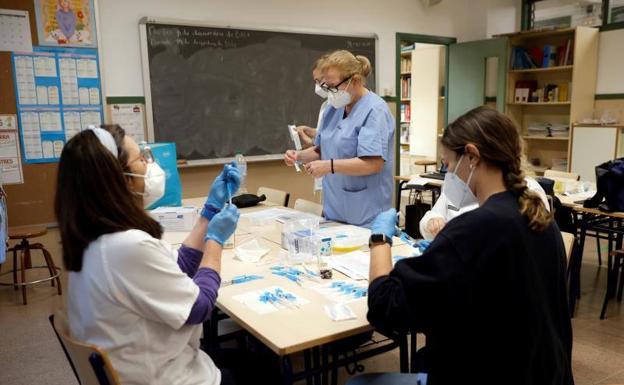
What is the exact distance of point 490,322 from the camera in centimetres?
112

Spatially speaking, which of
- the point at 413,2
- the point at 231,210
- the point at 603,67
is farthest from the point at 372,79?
the point at 231,210

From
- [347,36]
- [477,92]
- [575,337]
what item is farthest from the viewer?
[477,92]

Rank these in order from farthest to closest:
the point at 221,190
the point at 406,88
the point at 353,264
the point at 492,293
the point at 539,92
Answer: the point at 406,88, the point at 539,92, the point at 353,264, the point at 221,190, the point at 492,293

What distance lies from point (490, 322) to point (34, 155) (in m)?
3.86

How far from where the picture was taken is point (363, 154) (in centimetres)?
249

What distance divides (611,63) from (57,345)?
5919 millimetres

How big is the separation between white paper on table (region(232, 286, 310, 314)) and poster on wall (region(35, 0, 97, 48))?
3.18 metres

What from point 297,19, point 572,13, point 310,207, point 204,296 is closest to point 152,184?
point 204,296

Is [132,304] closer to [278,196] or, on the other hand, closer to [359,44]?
[278,196]

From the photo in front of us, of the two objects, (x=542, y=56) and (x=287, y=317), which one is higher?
(x=542, y=56)

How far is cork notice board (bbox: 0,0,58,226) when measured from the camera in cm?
377

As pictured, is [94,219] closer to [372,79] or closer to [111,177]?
[111,177]

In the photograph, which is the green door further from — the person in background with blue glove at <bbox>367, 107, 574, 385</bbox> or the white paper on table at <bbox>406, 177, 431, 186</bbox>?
the person in background with blue glove at <bbox>367, 107, 574, 385</bbox>

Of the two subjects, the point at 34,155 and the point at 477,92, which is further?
the point at 477,92
